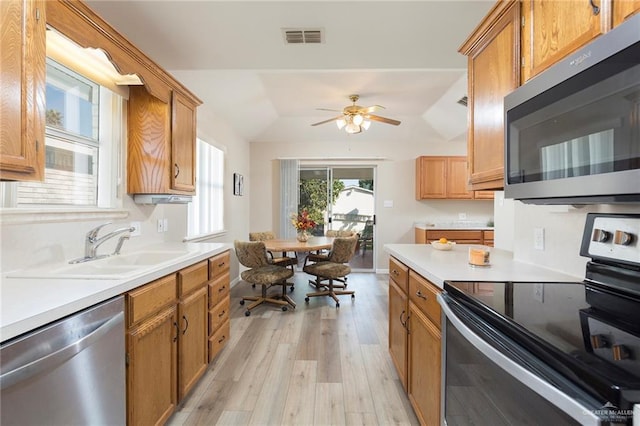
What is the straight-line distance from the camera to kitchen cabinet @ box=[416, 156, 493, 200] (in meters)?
5.33

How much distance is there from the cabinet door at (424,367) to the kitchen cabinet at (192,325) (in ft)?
4.37

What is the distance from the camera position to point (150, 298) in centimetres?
142

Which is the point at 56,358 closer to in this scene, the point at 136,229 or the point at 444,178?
the point at 136,229

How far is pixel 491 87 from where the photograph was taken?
4.99 ft

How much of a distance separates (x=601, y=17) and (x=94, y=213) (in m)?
2.54

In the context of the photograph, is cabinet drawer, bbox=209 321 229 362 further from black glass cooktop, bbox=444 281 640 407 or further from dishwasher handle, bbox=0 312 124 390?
black glass cooktop, bbox=444 281 640 407

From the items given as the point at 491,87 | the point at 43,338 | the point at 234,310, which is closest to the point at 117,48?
the point at 43,338

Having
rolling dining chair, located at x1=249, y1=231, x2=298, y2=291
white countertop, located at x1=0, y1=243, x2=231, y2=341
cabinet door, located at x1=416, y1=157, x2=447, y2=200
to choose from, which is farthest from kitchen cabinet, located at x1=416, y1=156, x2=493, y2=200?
white countertop, located at x1=0, y1=243, x2=231, y2=341

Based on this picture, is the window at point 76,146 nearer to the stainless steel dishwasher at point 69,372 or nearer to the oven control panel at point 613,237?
the stainless steel dishwasher at point 69,372

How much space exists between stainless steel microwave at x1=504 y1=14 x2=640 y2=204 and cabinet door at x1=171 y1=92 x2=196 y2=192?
221cm

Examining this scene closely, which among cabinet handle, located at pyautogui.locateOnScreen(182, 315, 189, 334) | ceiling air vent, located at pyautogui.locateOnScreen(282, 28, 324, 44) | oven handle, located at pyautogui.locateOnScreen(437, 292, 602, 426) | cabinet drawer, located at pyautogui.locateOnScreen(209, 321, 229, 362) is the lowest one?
cabinet drawer, located at pyautogui.locateOnScreen(209, 321, 229, 362)

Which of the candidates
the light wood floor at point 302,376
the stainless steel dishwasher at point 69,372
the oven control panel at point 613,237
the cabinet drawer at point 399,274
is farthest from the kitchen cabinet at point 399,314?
the stainless steel dishwasher at point 69,372

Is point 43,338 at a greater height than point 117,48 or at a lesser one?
lesser

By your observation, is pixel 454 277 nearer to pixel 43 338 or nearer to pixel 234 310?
pixel 43 338
